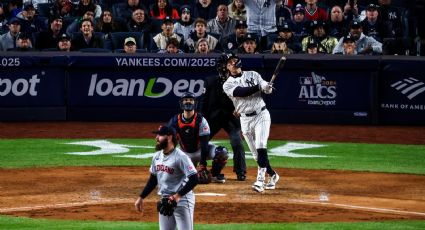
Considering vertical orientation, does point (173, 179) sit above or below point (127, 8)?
below

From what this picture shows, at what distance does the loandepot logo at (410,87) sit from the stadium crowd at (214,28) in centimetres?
90

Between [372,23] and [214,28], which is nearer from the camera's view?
[372,23]

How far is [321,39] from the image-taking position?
24.2 m

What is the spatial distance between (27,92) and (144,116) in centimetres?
274

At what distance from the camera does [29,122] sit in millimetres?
23922

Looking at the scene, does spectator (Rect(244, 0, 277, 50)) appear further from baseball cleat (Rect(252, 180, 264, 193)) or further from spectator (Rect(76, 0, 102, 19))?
baseball cleat (Rect(252, 180, 264, 193))

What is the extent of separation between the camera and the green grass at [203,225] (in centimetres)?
1257

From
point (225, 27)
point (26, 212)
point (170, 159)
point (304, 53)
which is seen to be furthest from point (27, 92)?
point (170, 159)

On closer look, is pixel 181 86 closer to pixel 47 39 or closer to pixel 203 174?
pixel 47 39

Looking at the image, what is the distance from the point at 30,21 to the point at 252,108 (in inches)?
418

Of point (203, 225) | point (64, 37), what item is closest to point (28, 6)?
point (64, 37)

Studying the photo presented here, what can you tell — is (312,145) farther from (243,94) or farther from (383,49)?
(243,94)

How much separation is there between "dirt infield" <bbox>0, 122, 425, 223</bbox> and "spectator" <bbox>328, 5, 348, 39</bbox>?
23.6 ft

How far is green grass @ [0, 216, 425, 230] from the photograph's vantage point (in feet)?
41.2
